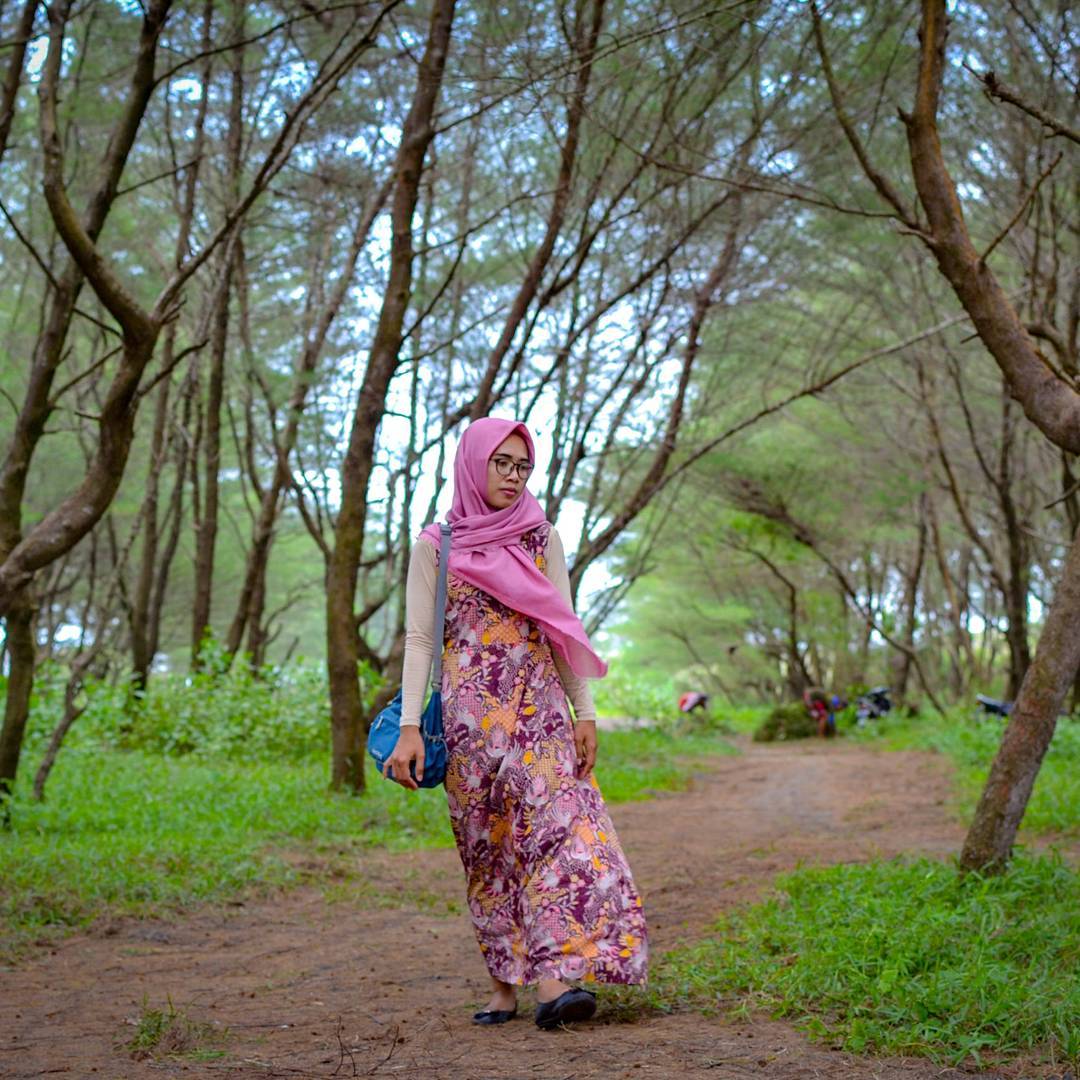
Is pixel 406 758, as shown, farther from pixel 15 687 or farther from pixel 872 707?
pixel 872 707

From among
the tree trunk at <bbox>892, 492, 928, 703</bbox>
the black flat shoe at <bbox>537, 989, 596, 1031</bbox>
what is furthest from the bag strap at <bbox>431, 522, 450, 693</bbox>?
the tree trunk at <bbox>892, 492, 928, 703</bbox>

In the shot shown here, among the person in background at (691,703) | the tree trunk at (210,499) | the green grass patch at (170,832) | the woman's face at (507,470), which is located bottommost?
the green grass patch at (170,832)

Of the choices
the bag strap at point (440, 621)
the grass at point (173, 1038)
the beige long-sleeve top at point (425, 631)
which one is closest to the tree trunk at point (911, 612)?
the beige long-sleeve top at point (425, 631)

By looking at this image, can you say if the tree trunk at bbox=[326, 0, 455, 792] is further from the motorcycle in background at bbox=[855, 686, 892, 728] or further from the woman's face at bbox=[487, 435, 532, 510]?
the motorcycle in background at bbox=[855, 686, 892, 728]

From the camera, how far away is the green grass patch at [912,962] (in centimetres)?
281

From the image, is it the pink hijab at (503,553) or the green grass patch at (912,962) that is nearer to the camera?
the green grass patch at (912,962)

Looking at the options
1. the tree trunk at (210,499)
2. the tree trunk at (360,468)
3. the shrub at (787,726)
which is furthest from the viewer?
the shrub at (787,726)

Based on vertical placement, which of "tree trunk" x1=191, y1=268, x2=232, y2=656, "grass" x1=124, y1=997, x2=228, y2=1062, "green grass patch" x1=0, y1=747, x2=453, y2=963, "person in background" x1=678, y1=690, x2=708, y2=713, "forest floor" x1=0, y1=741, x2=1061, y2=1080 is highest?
"tree trunk" x1=191, y1=268, x2=232, y2=656

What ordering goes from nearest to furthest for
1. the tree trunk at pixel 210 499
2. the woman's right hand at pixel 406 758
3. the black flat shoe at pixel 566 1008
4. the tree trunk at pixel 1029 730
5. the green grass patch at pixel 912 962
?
the green grass patch at pixel 912 962 < the black flat shoe at pixel 566 1008 < the woman's right hand at pixel 406 758 < the tree trunk at pixel 1029 730 < the tree trunk at pixel 210 499

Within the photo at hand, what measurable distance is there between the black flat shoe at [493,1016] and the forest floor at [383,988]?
0.14 ft

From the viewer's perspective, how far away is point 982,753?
9.77m

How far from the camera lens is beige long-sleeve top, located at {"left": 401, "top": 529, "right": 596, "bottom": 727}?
318cm

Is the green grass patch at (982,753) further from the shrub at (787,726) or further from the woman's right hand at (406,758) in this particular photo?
the woman's right hand at (406,758)

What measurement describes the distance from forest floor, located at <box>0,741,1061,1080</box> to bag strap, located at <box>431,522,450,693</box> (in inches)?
34.8
